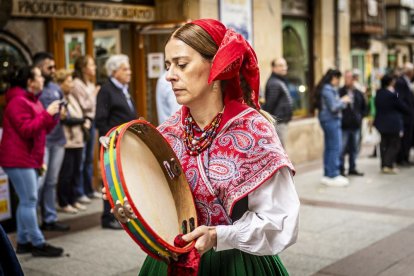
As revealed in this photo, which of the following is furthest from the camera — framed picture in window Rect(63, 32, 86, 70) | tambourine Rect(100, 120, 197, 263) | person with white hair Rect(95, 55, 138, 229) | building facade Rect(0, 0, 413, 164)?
framed picture in window Rect(63, 32, 86, 70)

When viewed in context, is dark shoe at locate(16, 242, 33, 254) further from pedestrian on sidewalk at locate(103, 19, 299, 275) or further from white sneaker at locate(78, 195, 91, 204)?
pedestrian on sidewalk at locate(103, 19, 299, 275)

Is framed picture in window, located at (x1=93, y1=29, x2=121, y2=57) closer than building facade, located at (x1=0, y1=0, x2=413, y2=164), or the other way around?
building facade, located at (x1=0, y1=0, x2=413, y2=164)

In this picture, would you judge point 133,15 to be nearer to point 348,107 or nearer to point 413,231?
point 348,107

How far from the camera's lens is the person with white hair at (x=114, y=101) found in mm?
6516

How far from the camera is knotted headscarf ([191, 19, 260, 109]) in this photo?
226cm

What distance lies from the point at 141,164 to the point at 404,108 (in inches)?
357

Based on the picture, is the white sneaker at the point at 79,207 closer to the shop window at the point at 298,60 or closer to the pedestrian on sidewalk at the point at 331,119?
the pedestrian on sidewalk at the point at 331,119

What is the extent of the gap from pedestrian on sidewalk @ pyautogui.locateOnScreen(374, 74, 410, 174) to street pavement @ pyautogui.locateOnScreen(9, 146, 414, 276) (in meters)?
1.52

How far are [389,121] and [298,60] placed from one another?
2.99 metres

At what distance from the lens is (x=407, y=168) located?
11.2 meters

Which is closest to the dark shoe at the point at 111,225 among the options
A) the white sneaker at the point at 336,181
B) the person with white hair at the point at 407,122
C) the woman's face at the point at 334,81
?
the white sneaker at the point at 336,181

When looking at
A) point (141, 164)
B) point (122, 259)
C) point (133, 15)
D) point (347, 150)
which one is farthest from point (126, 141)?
point (347, 150)

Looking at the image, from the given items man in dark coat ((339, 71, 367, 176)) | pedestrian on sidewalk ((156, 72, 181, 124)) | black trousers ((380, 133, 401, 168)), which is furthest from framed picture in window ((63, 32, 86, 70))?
black trousers ((380, 133, 401, 168))

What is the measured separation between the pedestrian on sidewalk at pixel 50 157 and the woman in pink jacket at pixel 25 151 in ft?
3.20
